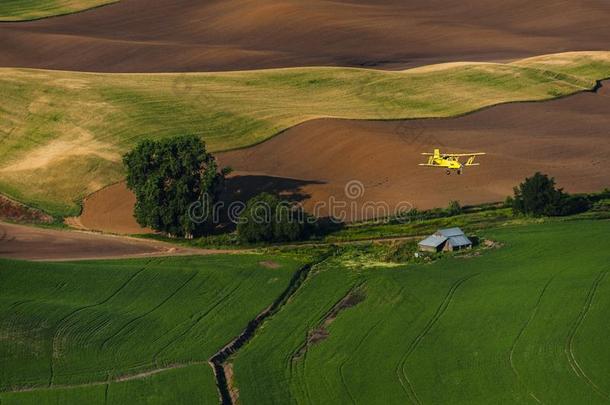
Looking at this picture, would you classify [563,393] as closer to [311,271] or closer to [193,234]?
[311,271]

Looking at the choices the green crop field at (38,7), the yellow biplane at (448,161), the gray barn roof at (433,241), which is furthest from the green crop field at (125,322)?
the green crop field at (38,7)

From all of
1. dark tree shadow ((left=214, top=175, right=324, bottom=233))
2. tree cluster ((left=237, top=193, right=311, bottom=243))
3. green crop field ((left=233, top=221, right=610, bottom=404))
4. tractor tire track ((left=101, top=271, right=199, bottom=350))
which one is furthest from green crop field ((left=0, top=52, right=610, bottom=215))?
green crop field ((left=233, top=221, right=610, bottom=404))

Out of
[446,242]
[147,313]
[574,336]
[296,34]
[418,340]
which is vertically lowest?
[446,242]

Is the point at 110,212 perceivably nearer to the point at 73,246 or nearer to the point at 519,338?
the point at 73,246

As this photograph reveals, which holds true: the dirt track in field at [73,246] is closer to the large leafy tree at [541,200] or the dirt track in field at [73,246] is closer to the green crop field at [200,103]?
the green crop field at [200,103]

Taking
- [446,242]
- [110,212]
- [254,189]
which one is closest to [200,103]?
[254,189]

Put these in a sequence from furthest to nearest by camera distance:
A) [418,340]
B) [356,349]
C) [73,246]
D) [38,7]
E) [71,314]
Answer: [38,7] → [73,246] → [71,314] → [418,340] → [356,349]
